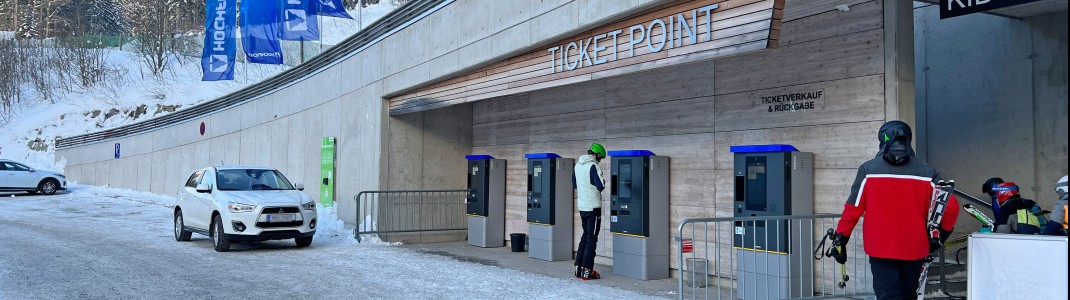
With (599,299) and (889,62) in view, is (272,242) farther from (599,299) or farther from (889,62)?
(889,62)

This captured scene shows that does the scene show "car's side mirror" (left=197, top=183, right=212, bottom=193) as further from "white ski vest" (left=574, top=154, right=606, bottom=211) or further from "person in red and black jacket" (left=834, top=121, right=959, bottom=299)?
"person in red and black jacket" (left=834, top=121, right=959, bottom=299)

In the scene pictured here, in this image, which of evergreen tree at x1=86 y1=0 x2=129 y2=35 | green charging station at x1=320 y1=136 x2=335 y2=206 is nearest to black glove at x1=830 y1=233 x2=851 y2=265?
green charging station at x1=320 y1=136 x2=335 y2=206

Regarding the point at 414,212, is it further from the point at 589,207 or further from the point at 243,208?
the point at 589,207

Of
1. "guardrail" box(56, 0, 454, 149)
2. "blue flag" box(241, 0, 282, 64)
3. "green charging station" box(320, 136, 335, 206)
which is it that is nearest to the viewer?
"guardrail" box(56, 0, 454, 149)

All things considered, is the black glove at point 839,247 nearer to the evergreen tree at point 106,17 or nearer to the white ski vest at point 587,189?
the white ski vest at point 587,189

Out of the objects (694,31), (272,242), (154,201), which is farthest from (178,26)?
(694,31)

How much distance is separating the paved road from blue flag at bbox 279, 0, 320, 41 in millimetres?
7667

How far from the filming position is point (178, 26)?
6462 cm

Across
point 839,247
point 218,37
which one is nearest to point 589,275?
point 839,247

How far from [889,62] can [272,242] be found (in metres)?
11.0

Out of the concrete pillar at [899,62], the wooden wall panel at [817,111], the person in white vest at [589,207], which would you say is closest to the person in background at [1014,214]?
the concrete pillar at [899,62]

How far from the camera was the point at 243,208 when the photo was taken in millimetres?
12695

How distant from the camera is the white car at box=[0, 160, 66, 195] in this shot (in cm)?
2858

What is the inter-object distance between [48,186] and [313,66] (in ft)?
54.7
